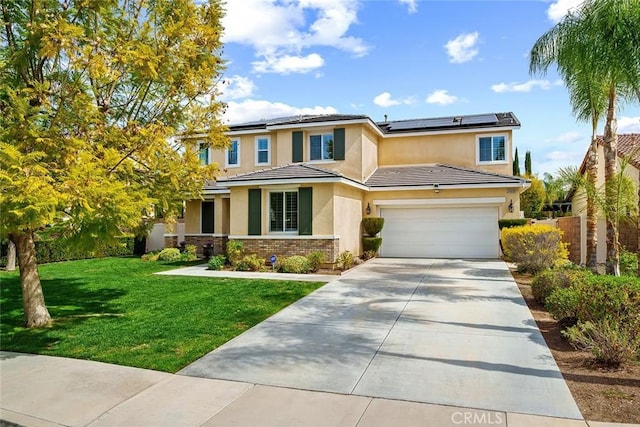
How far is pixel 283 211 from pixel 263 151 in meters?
6.21

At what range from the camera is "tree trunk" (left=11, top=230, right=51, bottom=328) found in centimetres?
849

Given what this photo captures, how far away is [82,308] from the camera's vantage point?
33.6 feet

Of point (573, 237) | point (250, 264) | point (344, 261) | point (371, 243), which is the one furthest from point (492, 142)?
point (250, 264)

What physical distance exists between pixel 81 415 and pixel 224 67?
7032 mm

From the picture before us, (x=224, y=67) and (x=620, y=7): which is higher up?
(x=620, y=7)

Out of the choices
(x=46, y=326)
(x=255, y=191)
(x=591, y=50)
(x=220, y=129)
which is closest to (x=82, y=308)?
(x=46, y=326)

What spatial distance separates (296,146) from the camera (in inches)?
803

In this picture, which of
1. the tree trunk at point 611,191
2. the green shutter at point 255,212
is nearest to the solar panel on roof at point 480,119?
the tree trunk at point 611,191

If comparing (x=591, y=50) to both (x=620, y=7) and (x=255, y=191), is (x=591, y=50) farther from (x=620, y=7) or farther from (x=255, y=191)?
(x=255, y=191)

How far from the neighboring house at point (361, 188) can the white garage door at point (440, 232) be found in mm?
47

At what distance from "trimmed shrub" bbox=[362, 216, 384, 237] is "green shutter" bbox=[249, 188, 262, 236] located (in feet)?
17.7

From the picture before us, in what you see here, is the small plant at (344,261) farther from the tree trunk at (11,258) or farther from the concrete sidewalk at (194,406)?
the tree trunk at (11,258)

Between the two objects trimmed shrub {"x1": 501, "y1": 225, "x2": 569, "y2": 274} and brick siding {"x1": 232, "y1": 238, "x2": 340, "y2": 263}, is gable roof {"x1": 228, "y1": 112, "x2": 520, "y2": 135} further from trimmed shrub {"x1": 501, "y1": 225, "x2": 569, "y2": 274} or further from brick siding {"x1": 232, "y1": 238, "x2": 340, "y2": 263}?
trimmed shrub {"x1": 501, "y1": 225, "x2": 569, "y2": 274}

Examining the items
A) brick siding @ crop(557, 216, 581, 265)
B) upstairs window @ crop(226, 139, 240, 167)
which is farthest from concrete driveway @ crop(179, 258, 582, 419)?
upstairs window @ crop(226, 139, 240, 167)
